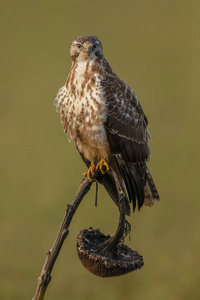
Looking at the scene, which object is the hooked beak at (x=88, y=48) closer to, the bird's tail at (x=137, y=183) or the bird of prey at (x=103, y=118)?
the bird of prey at (x=103, y=118)

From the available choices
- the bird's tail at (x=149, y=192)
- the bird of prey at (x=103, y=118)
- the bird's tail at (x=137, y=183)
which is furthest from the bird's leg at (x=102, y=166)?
the bird's tail at (x=149, y=192)

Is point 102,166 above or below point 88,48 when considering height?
below

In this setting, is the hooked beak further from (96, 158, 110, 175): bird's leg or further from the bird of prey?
(96, 158, 110, 175): bird's leg

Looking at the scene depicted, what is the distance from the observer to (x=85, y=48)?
194 inches

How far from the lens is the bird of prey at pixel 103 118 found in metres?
4.99

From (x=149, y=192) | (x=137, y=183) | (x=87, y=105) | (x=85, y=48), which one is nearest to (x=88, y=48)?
(x=85, y=48)

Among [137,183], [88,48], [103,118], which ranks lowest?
[137,183]

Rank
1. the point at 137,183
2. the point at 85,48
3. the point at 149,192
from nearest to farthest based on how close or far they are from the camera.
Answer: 1. the point at 85,48
2. the point at 137,183
3. the point at 149,192

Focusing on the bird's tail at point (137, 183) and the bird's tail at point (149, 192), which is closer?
the bird's tail at point (137, 183)

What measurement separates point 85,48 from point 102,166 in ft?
3.33

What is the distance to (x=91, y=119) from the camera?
498 cm

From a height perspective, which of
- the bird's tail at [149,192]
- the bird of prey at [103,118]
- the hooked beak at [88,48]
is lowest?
the bird's tail at [149,192]

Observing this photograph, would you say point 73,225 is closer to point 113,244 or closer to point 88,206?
point 88,206

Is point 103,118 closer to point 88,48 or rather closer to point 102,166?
point 102,166
